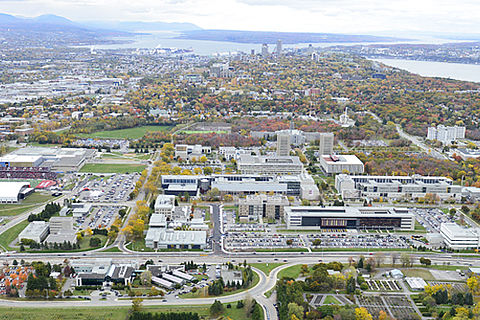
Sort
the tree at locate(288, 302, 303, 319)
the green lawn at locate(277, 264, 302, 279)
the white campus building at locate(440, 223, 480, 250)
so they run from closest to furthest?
the tree at locate(288, 302, 303, 319)
the green lawn at locate(277, 264, 302, 279)
the white campus building at locate(440, 223, 480, 250)

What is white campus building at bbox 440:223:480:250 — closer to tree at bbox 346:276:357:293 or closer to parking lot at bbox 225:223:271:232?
tree at bbox 346:276:357:293

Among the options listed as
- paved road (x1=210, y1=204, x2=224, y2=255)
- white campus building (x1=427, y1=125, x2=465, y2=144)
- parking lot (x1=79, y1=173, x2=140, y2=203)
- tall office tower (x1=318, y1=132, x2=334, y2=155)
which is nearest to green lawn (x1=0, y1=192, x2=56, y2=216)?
parking lot (x1=79, y1=173, x2=140, y2=203)

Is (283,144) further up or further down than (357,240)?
further up

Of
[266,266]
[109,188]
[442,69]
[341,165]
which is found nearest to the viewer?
[266,266]

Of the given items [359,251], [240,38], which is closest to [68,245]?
[359,251]

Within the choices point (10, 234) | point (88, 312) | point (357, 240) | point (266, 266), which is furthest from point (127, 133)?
point (88, 312)

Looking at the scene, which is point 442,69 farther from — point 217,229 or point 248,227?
point 217,229

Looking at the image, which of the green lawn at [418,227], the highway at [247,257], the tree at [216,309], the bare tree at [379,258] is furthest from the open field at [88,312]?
the green lawn at [418,227]
